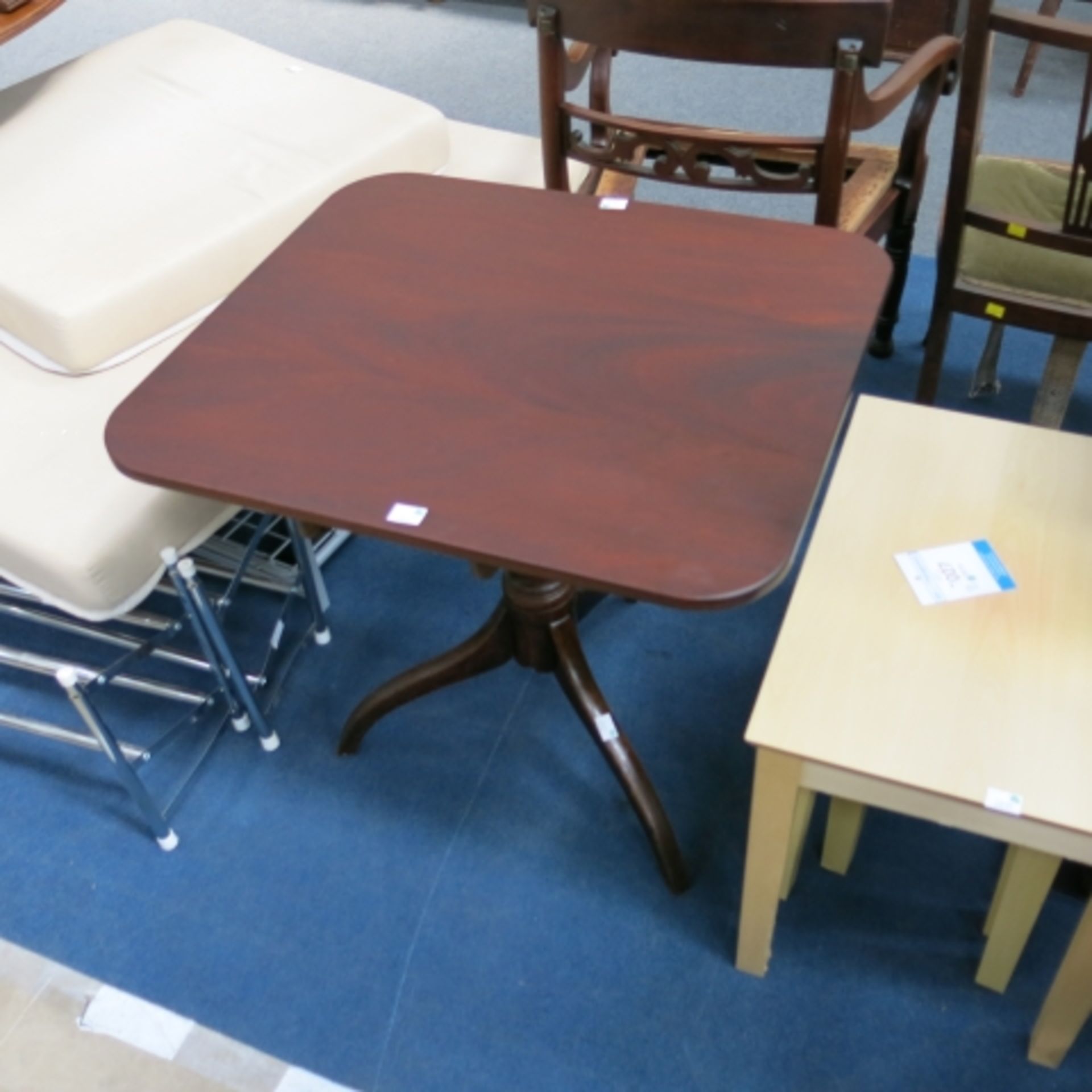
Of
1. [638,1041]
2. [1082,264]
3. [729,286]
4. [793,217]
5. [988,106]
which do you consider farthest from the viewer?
[988,106]

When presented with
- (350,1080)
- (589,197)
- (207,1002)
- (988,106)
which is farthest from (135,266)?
(988,106)

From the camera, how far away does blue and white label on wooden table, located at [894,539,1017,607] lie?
42.5 inches

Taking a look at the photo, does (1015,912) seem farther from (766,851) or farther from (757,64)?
(757,64)

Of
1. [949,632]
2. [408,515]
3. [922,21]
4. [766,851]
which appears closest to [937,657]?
[949,632]

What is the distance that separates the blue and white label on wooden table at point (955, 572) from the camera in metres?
1.08

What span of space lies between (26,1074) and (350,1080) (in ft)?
1.37

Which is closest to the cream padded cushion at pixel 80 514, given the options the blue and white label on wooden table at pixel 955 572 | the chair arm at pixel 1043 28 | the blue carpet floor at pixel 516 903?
the blue carpet floor at pixel 516 903

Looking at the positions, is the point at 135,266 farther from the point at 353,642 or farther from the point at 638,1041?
the point at 638,1041

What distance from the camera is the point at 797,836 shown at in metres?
1.31

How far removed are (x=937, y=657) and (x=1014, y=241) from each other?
39.0 inches

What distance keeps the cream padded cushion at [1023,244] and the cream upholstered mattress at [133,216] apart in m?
0.76

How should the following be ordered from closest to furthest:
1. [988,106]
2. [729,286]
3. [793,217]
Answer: [729,286] → [793,217] → [988,106]

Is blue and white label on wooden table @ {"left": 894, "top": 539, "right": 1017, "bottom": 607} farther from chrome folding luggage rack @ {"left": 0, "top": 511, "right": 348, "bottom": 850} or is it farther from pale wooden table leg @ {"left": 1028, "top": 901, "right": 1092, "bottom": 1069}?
chrome folding luggage rack @ {"left": 0, "top": 511, "right": 348, "bottom": 850}

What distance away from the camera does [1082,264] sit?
1.71m
